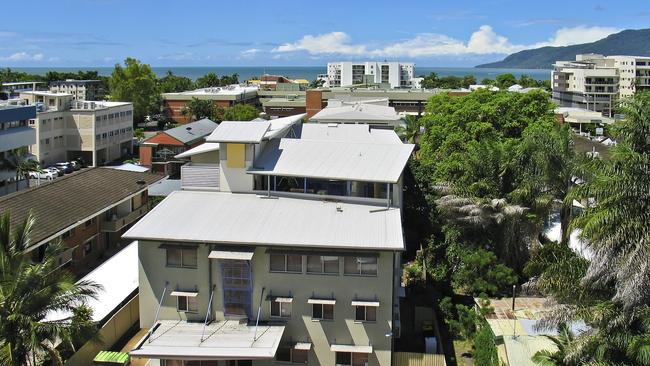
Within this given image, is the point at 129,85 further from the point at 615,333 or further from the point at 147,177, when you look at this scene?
the point at 615,333

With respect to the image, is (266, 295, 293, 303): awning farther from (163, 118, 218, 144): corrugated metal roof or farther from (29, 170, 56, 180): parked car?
(163, 118, 218, 144): corrugated metal roof

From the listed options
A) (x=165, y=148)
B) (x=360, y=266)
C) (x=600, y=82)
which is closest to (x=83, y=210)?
(x=360, y=266)

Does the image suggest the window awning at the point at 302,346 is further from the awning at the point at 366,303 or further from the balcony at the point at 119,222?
the balcony at the point at 119,222

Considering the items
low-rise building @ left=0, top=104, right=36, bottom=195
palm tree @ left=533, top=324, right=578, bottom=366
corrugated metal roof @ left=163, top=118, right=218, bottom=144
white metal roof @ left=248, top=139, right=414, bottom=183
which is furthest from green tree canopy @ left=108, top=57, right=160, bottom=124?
palm tree @ left=533, top=324, right=578, bottom=366

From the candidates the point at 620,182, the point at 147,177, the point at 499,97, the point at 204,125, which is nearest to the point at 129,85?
the point at 204,125

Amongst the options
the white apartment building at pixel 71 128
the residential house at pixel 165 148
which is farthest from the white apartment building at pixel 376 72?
the residential house at pixel 165 148

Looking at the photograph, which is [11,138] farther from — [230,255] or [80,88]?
[80,88]
